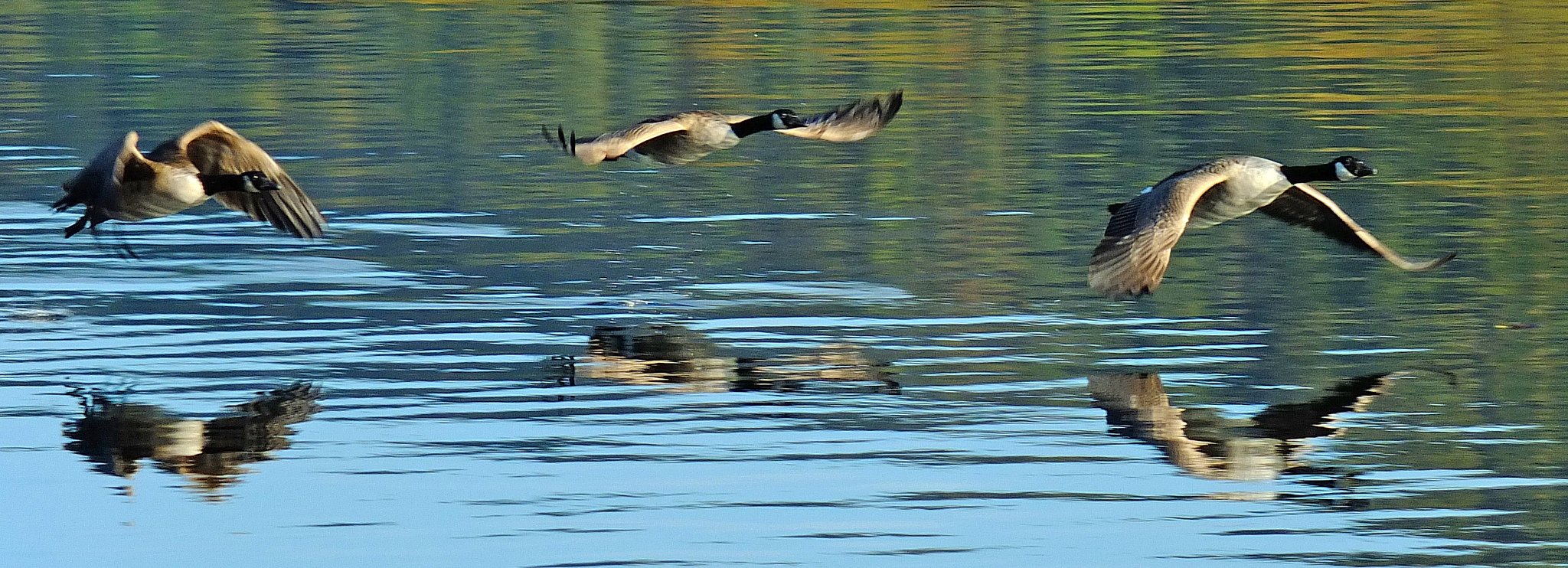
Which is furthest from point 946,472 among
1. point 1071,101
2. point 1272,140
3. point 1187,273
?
point 1071,101

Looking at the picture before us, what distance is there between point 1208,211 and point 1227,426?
331 cm

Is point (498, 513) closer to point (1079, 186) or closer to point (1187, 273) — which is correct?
point (1187, 273)

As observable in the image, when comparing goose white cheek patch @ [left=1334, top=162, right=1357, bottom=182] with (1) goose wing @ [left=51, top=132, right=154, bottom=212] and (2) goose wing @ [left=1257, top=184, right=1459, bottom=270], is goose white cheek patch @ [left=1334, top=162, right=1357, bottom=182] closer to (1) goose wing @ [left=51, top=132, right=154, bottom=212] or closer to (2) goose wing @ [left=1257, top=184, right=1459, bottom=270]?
(2) goose wing @ [left=1257, top=184, right=1459, bottom=270]

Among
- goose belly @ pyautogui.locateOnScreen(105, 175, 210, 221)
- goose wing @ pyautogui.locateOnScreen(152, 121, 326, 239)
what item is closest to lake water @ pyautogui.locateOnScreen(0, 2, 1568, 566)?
goose wing @ pyautogui.locateOnScreen(152, 121, 326, 239)

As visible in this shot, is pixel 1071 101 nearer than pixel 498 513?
No

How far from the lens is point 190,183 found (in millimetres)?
14266

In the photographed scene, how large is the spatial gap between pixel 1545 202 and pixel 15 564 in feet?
43.9

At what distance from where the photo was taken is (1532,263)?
16.0 meters

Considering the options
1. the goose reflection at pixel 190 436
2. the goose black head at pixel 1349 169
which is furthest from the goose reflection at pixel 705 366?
the goose black head at pixel 1349 169

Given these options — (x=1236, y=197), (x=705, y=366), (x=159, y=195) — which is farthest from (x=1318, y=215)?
(x=159, y=195)

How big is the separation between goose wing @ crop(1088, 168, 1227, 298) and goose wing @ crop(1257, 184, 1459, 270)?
0.96 meters

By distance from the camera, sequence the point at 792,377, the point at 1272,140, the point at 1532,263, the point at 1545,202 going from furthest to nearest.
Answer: the point at 1272,140
the point at 1545,202
the point at 1532,263
the point at 792,377

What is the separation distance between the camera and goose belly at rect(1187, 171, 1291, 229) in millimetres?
14000

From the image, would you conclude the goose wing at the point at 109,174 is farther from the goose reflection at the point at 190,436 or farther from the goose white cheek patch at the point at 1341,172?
the goose white cheek patch at the point at 1341,172
